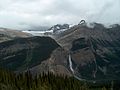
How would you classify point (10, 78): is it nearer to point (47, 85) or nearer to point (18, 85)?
point (18, 85)

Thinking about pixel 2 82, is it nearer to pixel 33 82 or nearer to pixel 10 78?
pixel 10 78

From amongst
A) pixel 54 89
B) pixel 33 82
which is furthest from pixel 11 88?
pixel 54 89

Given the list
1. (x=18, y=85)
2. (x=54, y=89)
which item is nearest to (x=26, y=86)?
(x=18, y=85)

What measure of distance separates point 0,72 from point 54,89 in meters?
30.0

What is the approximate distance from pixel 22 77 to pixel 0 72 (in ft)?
37.0

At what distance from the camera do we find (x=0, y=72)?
18625cm

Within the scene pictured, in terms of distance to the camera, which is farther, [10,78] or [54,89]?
[54,89]

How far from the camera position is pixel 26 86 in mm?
183375

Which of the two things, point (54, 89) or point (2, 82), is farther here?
point (54, 89)

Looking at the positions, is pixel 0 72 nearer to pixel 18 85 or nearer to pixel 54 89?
pixel 18 85

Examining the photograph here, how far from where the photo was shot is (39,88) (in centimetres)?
18300

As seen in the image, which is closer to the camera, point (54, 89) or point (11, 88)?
point (11, 88)

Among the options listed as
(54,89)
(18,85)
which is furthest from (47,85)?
(18,85)

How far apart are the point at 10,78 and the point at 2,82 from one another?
6.64 meters
